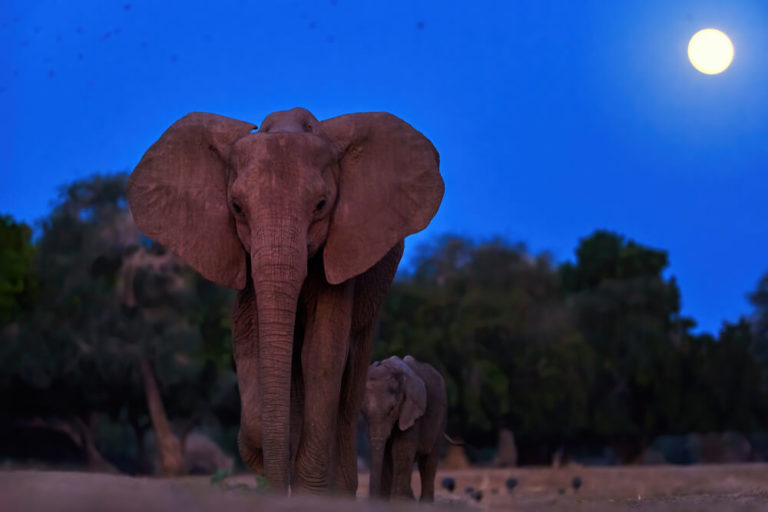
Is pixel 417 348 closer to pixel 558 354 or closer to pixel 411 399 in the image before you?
pixel 558 354

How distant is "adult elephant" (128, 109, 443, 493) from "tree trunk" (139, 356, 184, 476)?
26.3m

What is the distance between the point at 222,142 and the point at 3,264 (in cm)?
2559

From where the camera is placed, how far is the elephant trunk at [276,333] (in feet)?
22.7

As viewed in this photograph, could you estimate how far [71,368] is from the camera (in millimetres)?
32312

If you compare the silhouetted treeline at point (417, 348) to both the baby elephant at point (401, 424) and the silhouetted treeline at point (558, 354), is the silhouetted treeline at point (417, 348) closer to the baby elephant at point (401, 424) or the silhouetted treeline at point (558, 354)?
the silhouetted treeline at point (558, 354)

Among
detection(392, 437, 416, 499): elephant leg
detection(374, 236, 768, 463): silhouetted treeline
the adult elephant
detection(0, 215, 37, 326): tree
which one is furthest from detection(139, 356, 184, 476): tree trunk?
the adult elephant

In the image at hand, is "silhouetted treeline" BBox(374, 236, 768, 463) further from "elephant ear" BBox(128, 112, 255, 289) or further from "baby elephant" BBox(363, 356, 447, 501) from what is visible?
"elephant ear" BBox(128, 112, 255, 289)

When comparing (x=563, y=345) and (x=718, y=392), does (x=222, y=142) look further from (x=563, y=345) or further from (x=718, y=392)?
(x=718, y=392)

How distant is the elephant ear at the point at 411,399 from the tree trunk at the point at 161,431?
21221 mm

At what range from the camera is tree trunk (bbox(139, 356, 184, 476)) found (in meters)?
34.0

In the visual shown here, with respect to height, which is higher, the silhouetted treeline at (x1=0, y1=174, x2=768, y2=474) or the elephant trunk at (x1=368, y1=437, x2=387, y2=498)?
the silhouetted treeline at (x1=0, y1=174, x2=768, y2=474)

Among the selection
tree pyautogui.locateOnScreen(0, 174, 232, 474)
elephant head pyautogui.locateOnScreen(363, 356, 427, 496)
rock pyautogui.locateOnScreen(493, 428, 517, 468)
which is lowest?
elephant head pyautogui.locateOnScreen(363, 356, 427, 496)

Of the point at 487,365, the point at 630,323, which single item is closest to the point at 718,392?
the point at 630,323

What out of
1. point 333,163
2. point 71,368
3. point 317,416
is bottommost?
point 317,416
